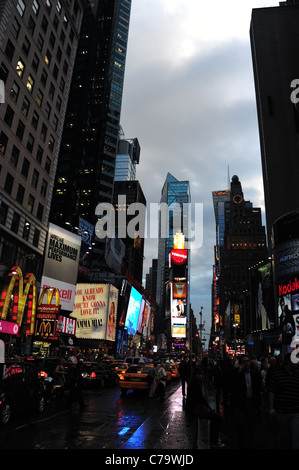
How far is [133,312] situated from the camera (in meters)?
77.5

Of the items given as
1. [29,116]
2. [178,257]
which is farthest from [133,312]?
[178,257]

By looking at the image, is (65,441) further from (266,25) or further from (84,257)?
(266,25)

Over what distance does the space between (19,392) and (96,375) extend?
39.6 ft

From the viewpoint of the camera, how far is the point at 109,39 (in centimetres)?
11938

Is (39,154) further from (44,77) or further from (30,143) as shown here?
(44,77)

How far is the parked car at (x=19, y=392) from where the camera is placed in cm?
991

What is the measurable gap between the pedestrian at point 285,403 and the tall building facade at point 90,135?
83.2 m

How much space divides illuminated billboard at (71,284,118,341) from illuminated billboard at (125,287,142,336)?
15.5m

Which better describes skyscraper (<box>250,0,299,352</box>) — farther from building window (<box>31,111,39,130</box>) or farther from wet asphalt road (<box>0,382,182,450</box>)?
wet asphalt road (<box>0,382,182,450</box>)

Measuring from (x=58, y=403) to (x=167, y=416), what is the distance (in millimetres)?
5484

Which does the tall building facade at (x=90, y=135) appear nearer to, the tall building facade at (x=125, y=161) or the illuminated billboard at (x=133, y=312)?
the illuminated billboard at (x=133, y=312)

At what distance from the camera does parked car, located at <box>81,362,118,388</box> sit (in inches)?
864

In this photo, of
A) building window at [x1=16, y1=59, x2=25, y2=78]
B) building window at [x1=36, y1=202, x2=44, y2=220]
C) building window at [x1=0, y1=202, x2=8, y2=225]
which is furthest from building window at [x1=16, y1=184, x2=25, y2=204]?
building window at [x1=16, y1=59, x2=25, y2=78]

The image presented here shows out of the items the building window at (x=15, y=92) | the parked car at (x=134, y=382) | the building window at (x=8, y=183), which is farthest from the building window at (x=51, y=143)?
the parked car at (x=134, y=382)
